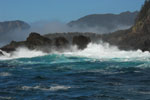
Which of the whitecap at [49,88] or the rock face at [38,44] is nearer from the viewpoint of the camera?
the whitecap at [49,88]

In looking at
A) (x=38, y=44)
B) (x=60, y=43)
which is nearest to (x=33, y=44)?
(x=38, y=44)

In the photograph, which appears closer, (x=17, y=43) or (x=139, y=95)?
(x=139, y=95)

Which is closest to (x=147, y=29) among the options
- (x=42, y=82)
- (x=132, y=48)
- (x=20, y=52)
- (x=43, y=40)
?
(x=132, y=48)

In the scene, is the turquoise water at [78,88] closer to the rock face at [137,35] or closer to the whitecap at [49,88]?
the whitecap at [49,88]

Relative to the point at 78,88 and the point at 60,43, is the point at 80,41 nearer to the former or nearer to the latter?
the point at 60,43

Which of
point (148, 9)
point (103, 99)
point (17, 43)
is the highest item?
point (148, 9)

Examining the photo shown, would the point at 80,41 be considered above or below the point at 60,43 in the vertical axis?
above

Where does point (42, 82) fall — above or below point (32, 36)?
below

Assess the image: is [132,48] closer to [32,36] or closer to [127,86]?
[32,36]

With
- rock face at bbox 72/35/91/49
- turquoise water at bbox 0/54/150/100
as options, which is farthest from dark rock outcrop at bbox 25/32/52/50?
turquoise water at bbox 0/54/150/100

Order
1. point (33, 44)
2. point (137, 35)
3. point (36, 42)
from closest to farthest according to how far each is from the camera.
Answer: point (33, 44) → point (36, 42) → point (137, 35)

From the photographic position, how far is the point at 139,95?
25.4 meters

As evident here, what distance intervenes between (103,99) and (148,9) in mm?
101152

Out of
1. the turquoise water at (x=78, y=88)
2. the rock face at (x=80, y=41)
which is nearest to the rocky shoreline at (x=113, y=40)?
the rock face at (x=80, y=41)
